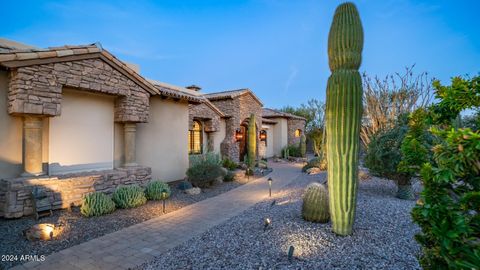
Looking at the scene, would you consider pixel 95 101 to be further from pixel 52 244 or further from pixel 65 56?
pixel 52 244

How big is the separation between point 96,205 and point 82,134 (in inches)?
103

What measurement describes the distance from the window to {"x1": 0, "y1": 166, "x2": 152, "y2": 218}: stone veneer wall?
18.9 ft

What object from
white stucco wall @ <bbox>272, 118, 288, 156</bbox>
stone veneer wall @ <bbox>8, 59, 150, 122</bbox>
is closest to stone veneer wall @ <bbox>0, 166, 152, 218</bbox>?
stone veneer wall @ <bbox>8, 59, 150, 122</bbox>

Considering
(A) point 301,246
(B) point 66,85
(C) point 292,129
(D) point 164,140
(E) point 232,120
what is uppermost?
(B) point 66,85

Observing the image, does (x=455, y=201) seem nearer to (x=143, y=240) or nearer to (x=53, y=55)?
(x=143, y=240)

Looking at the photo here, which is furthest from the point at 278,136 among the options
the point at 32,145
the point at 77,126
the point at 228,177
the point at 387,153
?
the point at 32,145

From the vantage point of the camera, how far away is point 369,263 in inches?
120

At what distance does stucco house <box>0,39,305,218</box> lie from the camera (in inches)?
222

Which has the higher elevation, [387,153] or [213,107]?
[213,107]

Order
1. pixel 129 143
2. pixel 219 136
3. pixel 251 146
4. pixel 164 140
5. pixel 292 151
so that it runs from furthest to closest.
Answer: pixel 292 151 → pixel 219 136 → pixel 251 146 → pixel 164 140 → pixel 129 143

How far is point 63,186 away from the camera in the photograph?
6223mm

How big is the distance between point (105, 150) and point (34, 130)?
7.23ft

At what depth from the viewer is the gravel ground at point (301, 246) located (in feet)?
10.3

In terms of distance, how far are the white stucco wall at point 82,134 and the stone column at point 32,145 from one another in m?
0.51
